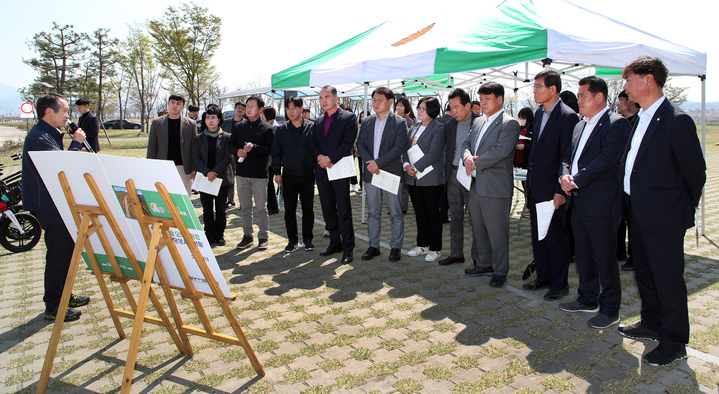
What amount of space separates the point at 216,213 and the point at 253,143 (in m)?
1.20

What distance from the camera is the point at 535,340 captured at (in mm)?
3617

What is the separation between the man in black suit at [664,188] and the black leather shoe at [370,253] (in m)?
3.24

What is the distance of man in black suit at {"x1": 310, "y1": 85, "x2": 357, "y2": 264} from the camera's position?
5.83m

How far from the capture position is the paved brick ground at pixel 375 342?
305 cm

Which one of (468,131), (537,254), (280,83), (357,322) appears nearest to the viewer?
(357,322)

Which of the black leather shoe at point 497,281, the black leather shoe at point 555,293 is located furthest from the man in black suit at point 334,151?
the black leather shoe at point 555,293

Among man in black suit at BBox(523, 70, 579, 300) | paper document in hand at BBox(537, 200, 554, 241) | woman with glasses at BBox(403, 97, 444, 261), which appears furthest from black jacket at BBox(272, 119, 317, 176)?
paper document in hand at BBox(537, 200, 554, 241)

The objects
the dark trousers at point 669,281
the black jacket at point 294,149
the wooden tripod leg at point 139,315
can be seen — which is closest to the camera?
the wooden tripod leg at point 139,315

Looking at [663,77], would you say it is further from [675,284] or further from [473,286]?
[473,286]

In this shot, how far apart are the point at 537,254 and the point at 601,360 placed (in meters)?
1.51

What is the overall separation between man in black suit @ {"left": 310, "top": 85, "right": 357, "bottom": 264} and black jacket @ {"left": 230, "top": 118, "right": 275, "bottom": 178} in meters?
0.82

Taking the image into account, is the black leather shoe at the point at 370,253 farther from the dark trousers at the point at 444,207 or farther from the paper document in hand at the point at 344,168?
the dark trousers at the point at 444,207

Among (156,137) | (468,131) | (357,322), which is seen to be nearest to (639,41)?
(468,131)

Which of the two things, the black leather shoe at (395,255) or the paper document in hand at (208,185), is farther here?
the paper document in hand at (208,185)
